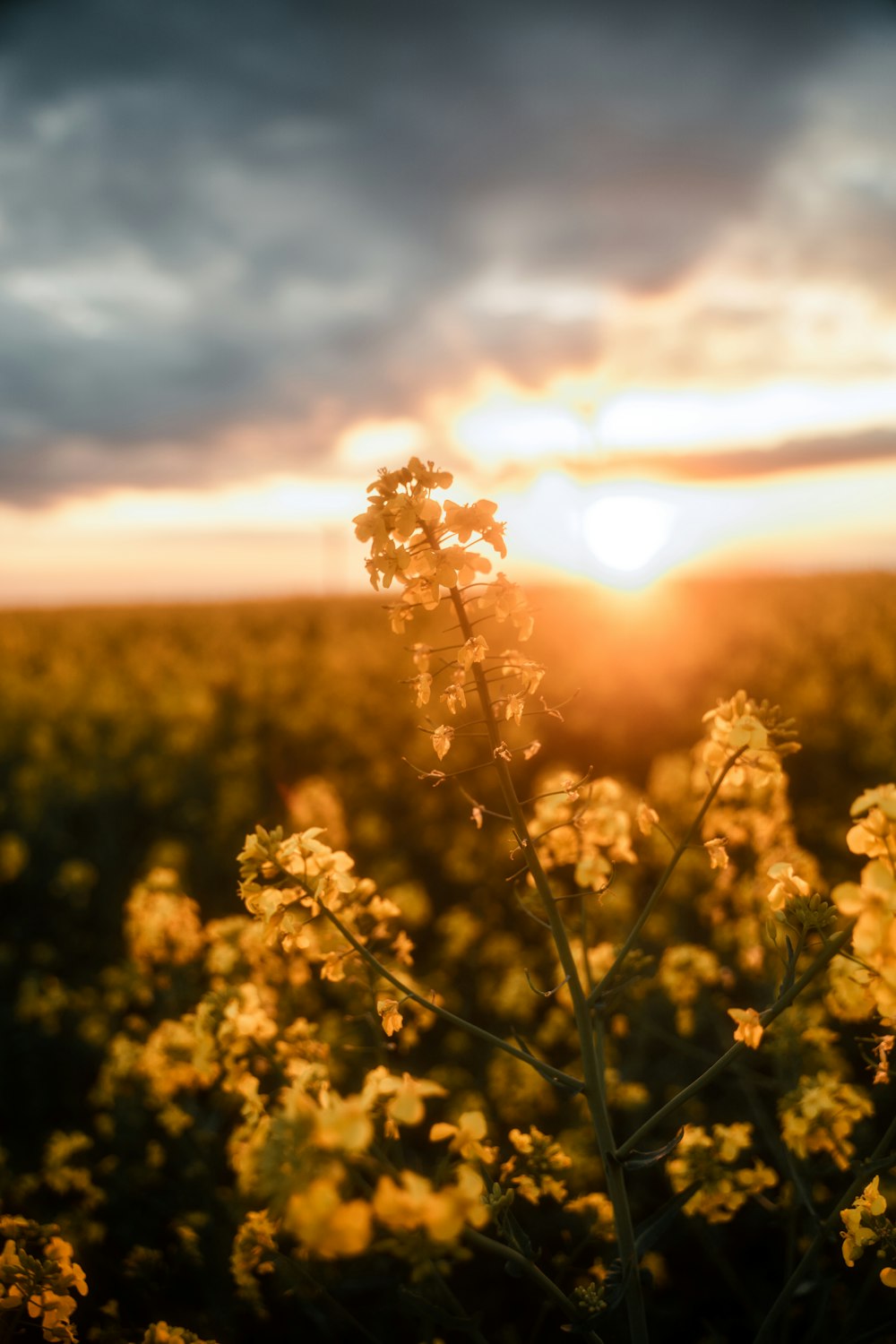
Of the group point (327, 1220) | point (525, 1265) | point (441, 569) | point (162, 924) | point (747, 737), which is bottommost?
point (162, 924)

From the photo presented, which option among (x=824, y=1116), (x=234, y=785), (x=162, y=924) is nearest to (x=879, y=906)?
(x=824, y=1116)

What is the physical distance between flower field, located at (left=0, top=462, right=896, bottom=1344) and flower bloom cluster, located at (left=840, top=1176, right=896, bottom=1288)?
0.5 inches

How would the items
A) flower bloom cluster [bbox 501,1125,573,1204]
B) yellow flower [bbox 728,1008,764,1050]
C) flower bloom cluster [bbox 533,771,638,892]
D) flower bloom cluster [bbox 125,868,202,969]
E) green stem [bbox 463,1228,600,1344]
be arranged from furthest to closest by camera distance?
1. flower bloom cluster [bbox 125,868,202,969]
2. flower bloom cluster [bbox 533,771,638,892]
3. flower bloom cluster [bbox 501,1125,573,1204]
4. yellow flower [bbox 728,1008,764,1050]
5. green stem [bbox 463,1228,600,1344]

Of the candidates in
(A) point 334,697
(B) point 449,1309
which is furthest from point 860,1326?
(A) point 334,697

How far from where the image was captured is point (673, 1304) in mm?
3486

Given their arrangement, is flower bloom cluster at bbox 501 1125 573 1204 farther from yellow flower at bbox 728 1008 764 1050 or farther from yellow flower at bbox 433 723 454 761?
yellow flower at bbox 433 723 454 761

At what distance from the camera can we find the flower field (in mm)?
1789

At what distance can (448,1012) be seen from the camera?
167 cm

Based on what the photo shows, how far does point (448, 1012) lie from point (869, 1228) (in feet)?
3.78

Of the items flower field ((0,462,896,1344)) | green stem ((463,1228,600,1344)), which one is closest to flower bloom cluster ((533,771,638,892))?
flower field ((0,462,896,1344))

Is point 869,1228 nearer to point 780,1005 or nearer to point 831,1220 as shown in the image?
point 831,1220

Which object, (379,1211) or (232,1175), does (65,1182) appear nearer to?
(232,1175)

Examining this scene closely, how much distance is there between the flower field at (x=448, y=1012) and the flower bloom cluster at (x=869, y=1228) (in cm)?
1

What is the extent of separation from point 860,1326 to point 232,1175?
2788 mm
